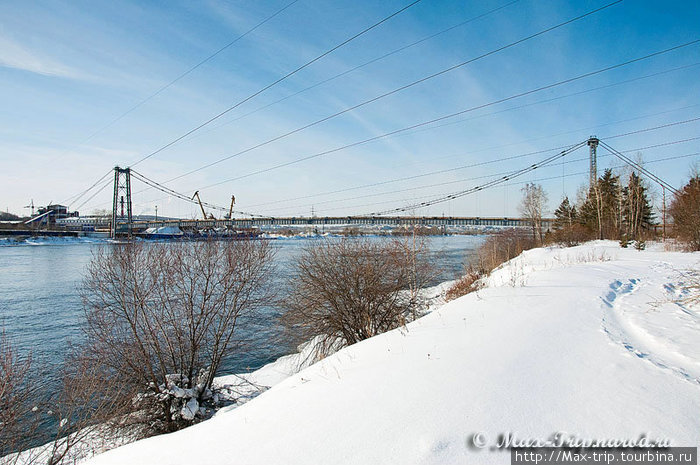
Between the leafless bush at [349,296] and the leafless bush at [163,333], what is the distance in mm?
1883

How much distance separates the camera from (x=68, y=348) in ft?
41.5

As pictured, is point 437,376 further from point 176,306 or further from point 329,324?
point 176,306

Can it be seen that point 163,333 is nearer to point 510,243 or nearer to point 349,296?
point 349,296

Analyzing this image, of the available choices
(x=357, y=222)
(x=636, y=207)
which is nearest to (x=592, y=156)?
(x=636, y=207)

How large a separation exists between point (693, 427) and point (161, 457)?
4.67 m

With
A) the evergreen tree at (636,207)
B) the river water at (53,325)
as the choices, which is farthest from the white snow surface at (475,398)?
the evergreen tree at (636,207)

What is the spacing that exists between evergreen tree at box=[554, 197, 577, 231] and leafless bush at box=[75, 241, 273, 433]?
43.1 metres

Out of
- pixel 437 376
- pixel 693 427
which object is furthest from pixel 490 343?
pixel 693 427

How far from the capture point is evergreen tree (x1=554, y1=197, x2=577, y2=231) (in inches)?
1769

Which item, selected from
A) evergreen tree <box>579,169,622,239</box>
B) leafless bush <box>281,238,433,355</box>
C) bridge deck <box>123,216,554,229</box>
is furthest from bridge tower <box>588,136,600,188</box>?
leafless bush <box>281,238,433,355</box>

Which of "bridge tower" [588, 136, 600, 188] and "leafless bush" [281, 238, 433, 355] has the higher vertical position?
"bridge tower" [588, 136, 600, 188]

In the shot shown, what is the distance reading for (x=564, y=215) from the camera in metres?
48.3

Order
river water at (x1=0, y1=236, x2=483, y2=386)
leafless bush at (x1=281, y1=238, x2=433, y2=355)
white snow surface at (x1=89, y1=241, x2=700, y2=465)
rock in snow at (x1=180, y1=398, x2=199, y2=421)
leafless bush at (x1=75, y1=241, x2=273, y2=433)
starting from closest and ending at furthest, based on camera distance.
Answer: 1. white snow surface at (x1=89, y1=241, x2=700, y2=465)
2. rock in snow at (x1=180, y1=398, x2=199, y2=421)
3. leafless bush at (x1=75, y1=241, x2=273, y2=433)
4. river water at (x1=0, y1=236, x2=483, y2=386)
5. leafless bush at (x1=281, y1=238, x2=433, y2=355)

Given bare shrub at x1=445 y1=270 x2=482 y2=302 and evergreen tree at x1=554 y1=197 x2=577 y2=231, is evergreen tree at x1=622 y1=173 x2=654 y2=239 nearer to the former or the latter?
evergreen tree at x1=554 y1=197 x2=577 y2=231
